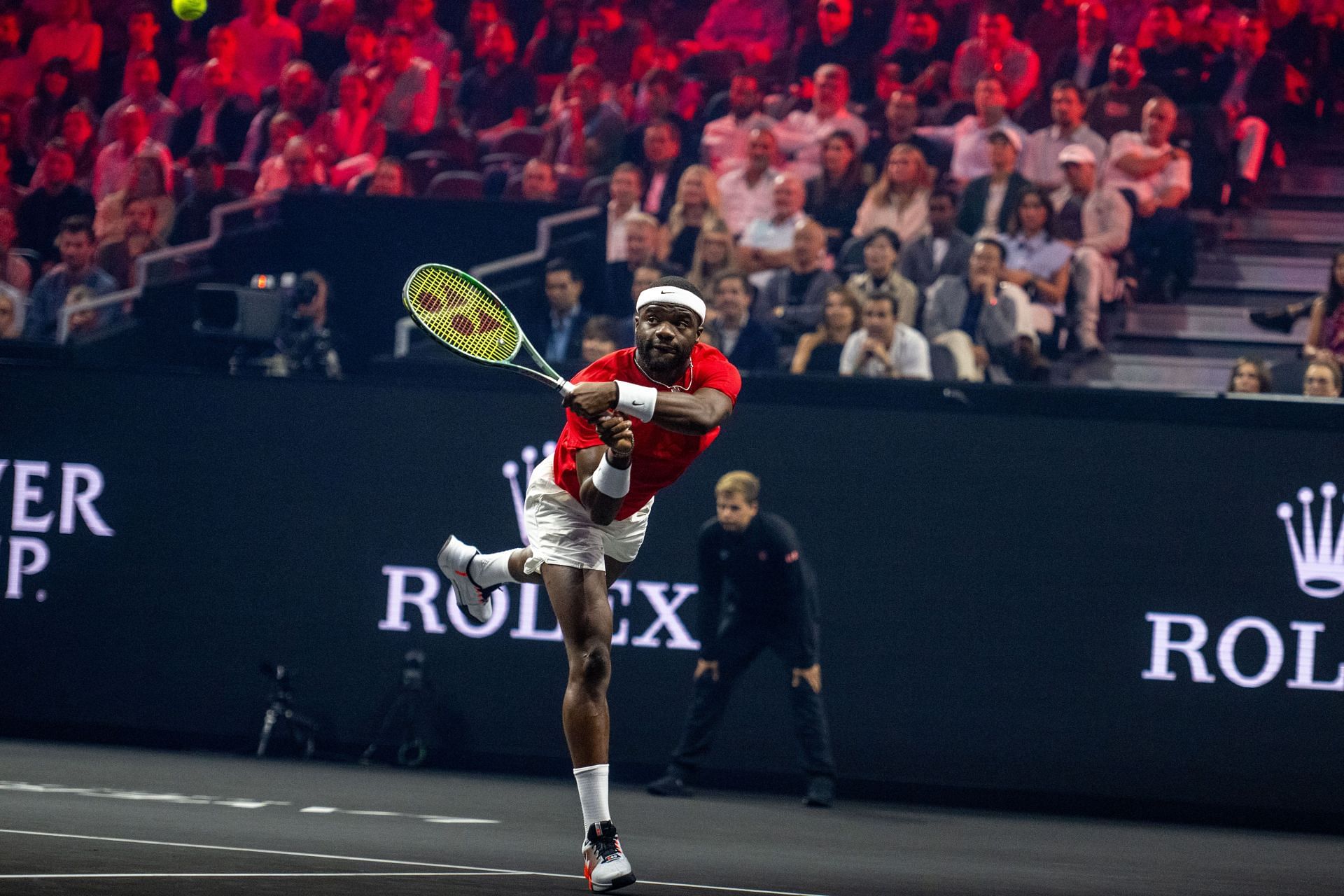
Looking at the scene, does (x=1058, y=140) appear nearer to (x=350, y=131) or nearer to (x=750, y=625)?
(x=750, y=625)

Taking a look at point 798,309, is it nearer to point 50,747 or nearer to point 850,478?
point 850,478

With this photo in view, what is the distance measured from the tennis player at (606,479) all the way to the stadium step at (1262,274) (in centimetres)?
720

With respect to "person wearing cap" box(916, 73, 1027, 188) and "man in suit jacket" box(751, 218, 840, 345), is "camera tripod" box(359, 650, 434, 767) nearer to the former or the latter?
"man in suit jacket" box(751, 218, 840, 345)

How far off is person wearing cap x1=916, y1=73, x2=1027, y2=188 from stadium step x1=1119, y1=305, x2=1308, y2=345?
4.87ft

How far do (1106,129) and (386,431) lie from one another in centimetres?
568

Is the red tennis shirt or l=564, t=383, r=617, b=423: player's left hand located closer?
l=564, t=383, r=617, b=423: player's left hand

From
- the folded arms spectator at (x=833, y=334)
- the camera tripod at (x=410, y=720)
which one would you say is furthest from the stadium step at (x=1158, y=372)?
the camera tripod at (x=410, y=720)

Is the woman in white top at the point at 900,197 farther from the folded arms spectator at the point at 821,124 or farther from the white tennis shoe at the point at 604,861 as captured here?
the white tennis shoe at the point at 604,861

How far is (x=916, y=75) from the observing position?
544 inches

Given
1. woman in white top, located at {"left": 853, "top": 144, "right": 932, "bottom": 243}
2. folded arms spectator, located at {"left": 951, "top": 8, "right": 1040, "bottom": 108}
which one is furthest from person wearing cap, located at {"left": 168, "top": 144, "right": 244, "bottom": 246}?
folded arms spectator, located at {"left": 951, "top": 8, "right": 1040, "bottom": 108}

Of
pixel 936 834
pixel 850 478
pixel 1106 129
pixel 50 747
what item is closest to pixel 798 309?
pixel 850 478

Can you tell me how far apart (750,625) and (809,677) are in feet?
1.43

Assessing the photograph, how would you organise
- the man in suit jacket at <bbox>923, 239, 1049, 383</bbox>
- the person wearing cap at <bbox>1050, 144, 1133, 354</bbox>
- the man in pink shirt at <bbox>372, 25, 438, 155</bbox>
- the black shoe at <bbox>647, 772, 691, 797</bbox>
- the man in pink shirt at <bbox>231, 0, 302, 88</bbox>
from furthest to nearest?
the man in pink shirt at <bbox>231, 0, 302, 88</bbox>, the man in pink shirt at <bbox>372, 25, 438, 155</bbox>, the person wearing cap at <bbox>1050, 144, 1133, 354</bbox>, the man in suit jacket at <bbox>923, 239, 1049, 383</bbox>, the black shoe at <bbox>647, 772, 691, 797</bbox>

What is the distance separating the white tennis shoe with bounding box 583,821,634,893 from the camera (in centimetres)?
568
